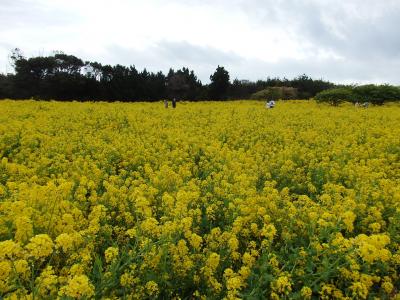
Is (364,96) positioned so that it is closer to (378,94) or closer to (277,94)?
(378,94)

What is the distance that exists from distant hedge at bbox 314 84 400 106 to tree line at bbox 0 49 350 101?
435 inches

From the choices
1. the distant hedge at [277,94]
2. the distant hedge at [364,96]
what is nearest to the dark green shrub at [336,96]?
the distant hedge at [364,96]

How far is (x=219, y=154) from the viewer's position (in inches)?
415

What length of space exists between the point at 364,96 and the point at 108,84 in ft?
80.6

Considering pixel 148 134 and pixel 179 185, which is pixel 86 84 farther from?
pixel 179 185

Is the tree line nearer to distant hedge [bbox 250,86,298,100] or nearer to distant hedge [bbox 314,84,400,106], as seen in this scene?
distant hedge [bbox 250,86,298,100]

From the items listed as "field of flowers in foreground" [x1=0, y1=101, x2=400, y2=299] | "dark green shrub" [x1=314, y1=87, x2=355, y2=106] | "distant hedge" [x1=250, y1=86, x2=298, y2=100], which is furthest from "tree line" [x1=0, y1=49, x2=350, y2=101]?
"field of flowers in foreground" [x1=0, y1=101, x2=400, y2=299]

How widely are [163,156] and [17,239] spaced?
6.22 metres

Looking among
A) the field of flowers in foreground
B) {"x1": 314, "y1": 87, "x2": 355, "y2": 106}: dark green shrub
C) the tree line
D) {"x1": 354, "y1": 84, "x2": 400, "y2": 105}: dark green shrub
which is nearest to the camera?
the field of flowers in foreground

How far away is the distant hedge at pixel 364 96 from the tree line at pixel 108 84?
11036mm

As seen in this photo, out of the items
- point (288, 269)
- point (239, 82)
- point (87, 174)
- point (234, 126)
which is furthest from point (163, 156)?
point (239, 82)

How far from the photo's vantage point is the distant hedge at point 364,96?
33.7 metres

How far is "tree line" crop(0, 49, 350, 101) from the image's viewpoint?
1606 inches

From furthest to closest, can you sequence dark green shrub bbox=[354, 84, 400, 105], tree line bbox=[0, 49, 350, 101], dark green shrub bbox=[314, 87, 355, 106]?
1. tree line bbox=[0, 49, 350, 101]
2. dark green shrub bbox=[314, 87, 355, 106]
3. dark green shrub bbox=[354, 84, 400, 105]
